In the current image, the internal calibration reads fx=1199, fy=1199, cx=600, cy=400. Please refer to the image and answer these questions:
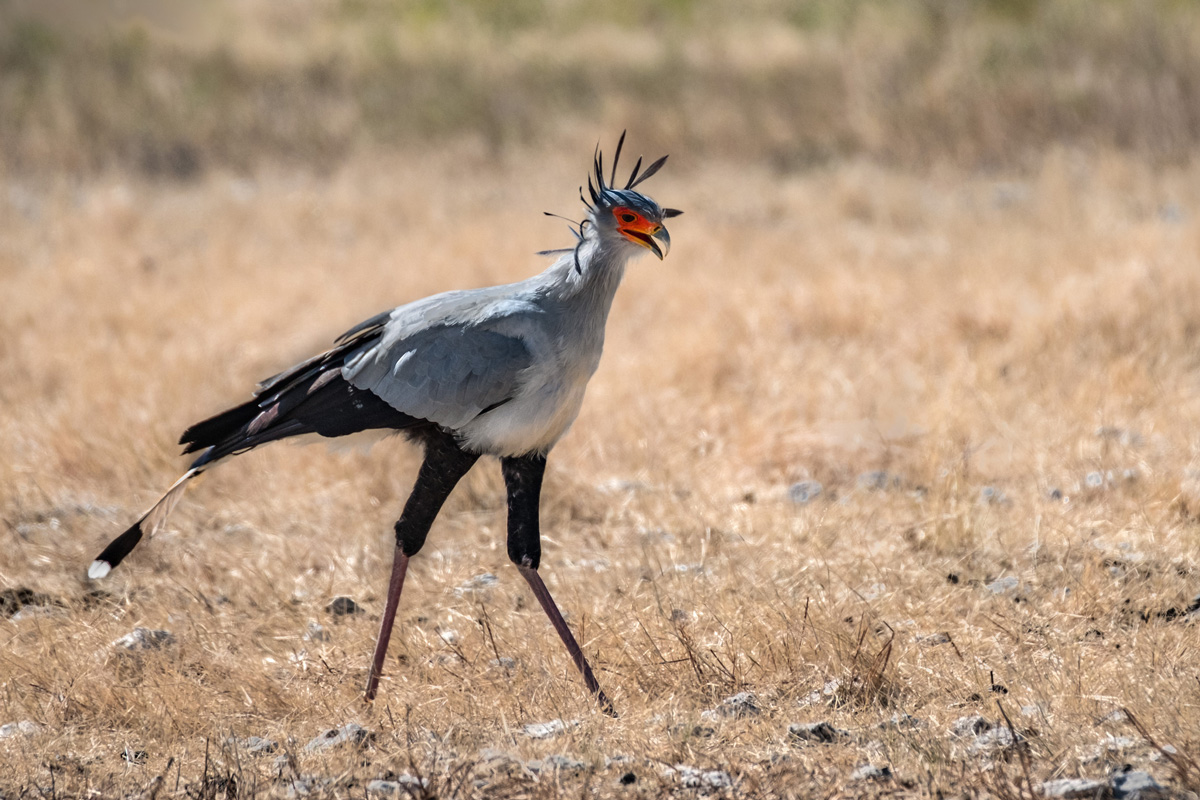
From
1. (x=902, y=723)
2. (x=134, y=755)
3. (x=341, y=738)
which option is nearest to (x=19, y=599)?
(x=134, y=755)

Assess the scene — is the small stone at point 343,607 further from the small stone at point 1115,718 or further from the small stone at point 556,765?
the small stone at point 1115,718

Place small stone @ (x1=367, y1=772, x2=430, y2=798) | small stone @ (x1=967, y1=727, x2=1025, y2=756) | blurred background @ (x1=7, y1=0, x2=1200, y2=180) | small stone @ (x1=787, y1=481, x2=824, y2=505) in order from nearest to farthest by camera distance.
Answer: small stone @ (x1=367, y1=772, x2=430, y2=798) < small stone @ (x1=967, y1=727, x2=1025, y2=756) < small stone @ (x1=787, y1=481, x2=824, y2=505) < blurred background @ (x1=7, y1=0, x2=1200, y2=180)

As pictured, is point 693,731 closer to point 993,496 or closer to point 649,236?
point 649,236

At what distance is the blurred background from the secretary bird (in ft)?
30.6

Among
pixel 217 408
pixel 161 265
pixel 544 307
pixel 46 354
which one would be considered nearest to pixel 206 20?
pixel 161 265

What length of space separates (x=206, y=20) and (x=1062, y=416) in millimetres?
13977

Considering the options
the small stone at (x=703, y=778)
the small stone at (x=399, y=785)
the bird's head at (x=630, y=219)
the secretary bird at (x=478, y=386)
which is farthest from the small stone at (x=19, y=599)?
the small stone at (x=703, y=778)

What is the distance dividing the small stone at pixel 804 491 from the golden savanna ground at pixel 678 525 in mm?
26

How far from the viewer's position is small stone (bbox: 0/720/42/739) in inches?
125

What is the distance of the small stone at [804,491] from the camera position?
5066 mm

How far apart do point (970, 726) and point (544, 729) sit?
107 cm

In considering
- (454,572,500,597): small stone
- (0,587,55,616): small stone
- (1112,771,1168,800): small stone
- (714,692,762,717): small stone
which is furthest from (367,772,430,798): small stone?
(0,587,55,616): small stone

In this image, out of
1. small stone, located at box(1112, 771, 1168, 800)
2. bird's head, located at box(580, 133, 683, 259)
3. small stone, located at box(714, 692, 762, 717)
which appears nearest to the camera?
small stone, located at box(1112, 771, 1168, 800)

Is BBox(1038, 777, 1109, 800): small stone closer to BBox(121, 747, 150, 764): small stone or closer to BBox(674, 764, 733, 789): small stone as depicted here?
BBox(674, 764, 733, 789): small stone
